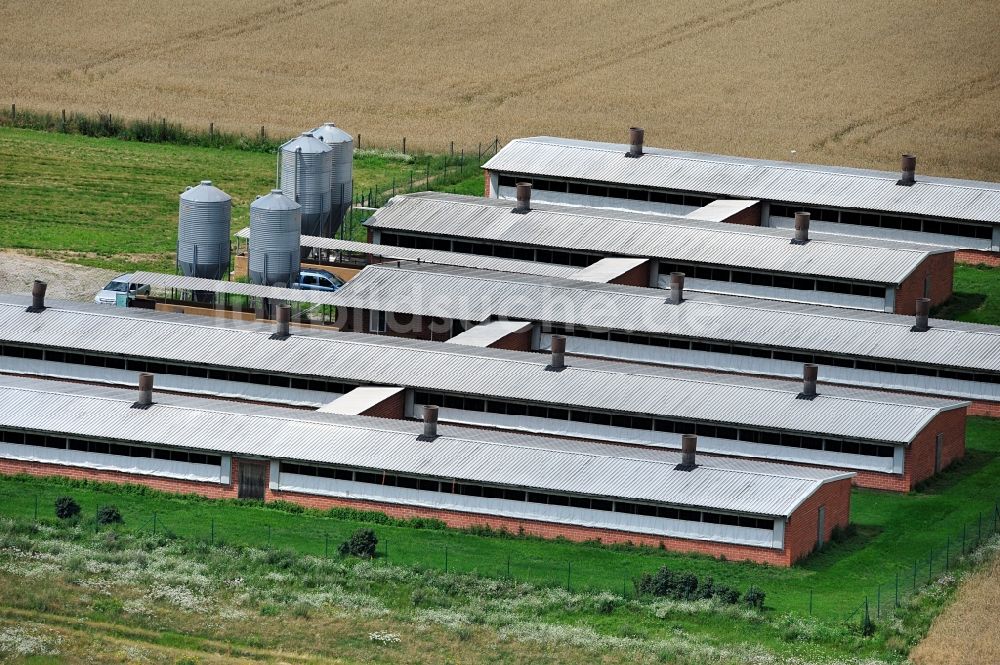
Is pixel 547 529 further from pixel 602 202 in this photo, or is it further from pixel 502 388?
pixel 602 202

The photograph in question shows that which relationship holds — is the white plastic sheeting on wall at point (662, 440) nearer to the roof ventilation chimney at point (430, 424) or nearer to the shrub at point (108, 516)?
the roof ventilation chimney at point (430, 424)

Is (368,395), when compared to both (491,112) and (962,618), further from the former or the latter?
(491,112)

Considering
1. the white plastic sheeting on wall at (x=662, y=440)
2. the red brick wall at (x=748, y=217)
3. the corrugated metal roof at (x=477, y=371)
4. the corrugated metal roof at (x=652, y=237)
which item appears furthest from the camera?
the red brick wall at (x=748, y=217)

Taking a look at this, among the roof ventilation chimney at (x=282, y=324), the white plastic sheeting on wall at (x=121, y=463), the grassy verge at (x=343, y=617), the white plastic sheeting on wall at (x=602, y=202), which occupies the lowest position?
the grassy verge at (x=343, y=617)

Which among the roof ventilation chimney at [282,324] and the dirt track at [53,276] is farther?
the dirt track at [53,276]

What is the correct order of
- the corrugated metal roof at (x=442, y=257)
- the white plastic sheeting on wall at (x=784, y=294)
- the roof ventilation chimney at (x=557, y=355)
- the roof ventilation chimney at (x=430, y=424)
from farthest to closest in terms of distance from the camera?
the corrugated metal roof at (x=442, y=257) → the white plastic sheeting on wall at (x=784, y=294) → the roof ventilation chimney at (x=557, y=355) → the roof ventilation chimney at (x=430, y=424)

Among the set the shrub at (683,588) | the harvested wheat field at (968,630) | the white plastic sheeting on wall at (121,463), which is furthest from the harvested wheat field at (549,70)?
the shrub at (683,588)

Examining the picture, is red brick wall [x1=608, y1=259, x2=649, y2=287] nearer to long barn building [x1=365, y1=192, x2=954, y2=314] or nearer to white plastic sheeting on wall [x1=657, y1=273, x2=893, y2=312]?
long barn building [x1=365, y1=192, x2=954, y2=314]
